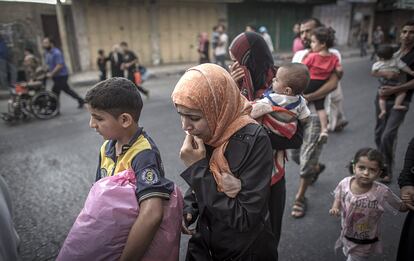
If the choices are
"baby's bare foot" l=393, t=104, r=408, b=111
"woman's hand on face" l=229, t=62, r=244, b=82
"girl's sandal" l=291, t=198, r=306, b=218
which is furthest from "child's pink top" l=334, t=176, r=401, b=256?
"baby's bare foot" l=393, t=104, r=408, b=111

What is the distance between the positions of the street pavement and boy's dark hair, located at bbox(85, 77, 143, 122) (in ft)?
5.34

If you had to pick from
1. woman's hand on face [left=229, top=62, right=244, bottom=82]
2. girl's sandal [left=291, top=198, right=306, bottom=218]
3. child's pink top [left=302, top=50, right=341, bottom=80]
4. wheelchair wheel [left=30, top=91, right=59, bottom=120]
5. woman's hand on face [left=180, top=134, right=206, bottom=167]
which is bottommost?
girl's sandal [left=291, top=198, right=306, bottom=218]

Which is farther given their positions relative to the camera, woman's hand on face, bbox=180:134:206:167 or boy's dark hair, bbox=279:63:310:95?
boy's dark hair, bbox=279:63:310:95

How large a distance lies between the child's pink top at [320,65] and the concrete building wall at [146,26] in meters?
12.4

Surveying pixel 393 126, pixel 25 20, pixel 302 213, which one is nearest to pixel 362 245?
pixel 302 213

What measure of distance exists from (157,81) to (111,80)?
10.7 m

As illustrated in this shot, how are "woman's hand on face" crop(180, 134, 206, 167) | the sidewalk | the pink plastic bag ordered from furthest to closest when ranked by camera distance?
1. the sidewalk
2. "woman's hand on face" crop(180, 134, 206, 167)
3. the pink plastic bag

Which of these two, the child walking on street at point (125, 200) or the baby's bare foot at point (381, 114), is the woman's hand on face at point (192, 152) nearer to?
the child walking on street at point (125, 200)

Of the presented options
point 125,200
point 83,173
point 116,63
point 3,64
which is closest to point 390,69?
point 125,200

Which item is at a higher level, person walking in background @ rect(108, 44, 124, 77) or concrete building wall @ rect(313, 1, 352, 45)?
concrete building wall @ rect(313, 1, 352, 45)

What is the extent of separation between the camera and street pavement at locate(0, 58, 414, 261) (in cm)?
279

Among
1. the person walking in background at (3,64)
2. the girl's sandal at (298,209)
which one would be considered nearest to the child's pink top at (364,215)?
the girl's sandal at (298,209)

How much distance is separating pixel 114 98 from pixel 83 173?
3.07m

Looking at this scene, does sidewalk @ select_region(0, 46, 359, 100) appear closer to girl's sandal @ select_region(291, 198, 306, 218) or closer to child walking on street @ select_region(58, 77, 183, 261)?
girl's sandal @ select_region(291, 198, 306, 218)
